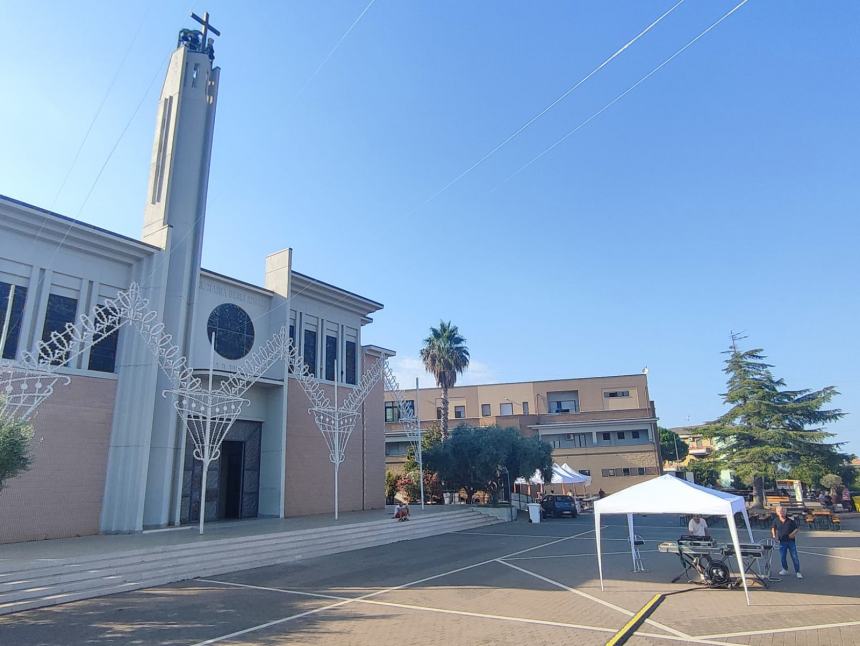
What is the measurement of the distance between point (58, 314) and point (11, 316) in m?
1.26

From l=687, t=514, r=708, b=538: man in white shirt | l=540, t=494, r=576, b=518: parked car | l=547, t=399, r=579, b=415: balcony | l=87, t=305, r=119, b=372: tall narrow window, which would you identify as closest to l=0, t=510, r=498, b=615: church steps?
l=87, t=305, r=119, b=372: tall narrow window

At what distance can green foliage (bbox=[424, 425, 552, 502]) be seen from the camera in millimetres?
29044

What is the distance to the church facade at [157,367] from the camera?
1623cm

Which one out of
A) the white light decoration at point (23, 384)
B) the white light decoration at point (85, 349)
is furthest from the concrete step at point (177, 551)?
the white light decoration at point (85, 349)

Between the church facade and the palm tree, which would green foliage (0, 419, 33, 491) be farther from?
the palm tree

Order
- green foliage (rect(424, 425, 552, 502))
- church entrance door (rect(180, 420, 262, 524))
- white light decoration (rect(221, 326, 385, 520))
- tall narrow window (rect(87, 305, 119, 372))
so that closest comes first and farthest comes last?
tall narrow window (rect(87, 305, 119, 372)) < white light decoration (rect(221, 326, 385, 520)) < church entrance door (rect(180, 420, 262, 524)) < green foliage (rect(424, 425, 552, 502))

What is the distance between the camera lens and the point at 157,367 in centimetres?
1833

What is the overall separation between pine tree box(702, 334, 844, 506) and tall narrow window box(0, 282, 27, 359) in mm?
33904

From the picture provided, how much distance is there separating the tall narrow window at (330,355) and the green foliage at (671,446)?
5945 cm

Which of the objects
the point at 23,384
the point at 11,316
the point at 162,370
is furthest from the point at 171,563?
the point at 11,316

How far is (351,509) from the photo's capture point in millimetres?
26328

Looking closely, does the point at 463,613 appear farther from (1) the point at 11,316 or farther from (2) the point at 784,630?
(1) the point at 11,316

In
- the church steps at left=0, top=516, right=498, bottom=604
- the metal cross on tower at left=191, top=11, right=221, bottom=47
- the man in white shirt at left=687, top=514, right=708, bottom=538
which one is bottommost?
the church steps at left=0, top=516, right=498, bottom=604

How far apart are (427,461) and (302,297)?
12.1 meters
